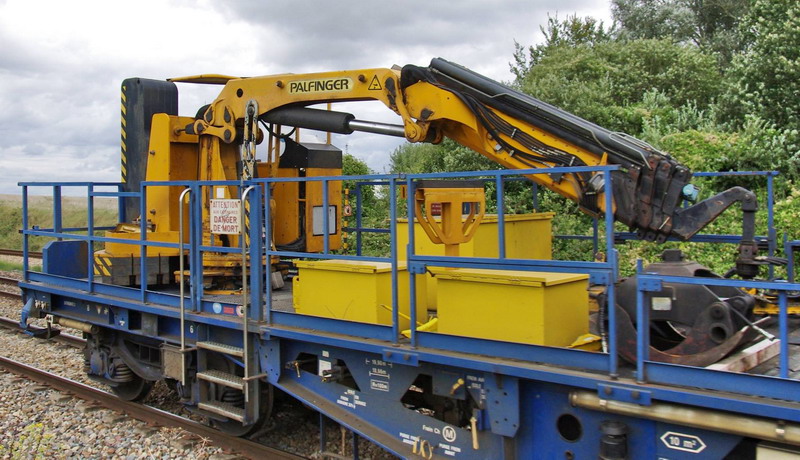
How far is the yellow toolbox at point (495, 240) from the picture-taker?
6027 mm

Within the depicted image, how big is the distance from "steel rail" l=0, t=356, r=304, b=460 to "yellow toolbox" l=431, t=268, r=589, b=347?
7.67 feet

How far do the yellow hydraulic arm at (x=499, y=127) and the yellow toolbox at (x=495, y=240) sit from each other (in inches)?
32.5

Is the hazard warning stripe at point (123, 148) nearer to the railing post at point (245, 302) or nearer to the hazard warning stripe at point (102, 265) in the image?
the hazard warning stripe at point (102, 265)

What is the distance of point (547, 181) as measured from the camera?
5.13 metres

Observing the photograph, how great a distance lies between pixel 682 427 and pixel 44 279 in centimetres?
776

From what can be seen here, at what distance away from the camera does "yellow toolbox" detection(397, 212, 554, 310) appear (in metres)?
Answer: 6.03

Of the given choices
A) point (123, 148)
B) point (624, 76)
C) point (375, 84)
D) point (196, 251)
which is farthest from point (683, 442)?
point (624, 76)

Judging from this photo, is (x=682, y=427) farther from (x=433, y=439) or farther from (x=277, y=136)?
(x=277, y=136)

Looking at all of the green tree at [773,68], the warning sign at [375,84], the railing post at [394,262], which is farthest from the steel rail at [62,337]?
the green tree at [773,68]

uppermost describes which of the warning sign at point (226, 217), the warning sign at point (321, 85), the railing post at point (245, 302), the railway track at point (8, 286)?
the warning sign at point (321, 85)

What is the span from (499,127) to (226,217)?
270 cm

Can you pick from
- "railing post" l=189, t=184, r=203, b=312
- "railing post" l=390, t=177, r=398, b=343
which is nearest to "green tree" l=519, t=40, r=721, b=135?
"railing post" l=189, t=184, r=203, b=312

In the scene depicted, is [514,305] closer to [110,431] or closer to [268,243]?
[268,243]

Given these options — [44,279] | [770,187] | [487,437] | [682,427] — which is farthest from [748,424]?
[44,279]
